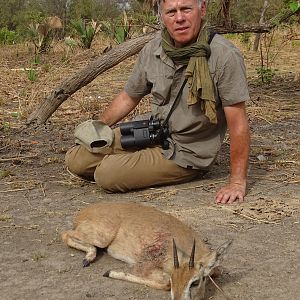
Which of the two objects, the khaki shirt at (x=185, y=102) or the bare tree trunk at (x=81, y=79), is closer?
the khaki shirt at (x=185, y=102)

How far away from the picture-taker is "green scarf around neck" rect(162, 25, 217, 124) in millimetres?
4805

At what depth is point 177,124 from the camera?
5137 mm

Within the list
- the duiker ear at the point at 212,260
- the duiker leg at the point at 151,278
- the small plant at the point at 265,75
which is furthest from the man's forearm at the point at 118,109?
the small plant at the point at 265,75

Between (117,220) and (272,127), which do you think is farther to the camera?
(272,127)

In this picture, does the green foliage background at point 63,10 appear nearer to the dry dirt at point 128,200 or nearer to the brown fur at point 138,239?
the dry dirt at point 128,200

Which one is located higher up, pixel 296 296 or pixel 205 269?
pixel 205 269

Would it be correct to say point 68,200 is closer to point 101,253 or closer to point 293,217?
point 101,253

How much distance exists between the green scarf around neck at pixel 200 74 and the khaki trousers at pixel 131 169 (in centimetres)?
59

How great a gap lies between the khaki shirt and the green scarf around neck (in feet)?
0.31

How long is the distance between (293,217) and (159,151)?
1.32 metres

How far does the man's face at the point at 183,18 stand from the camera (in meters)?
4.84

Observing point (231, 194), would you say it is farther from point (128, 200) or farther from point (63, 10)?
point (63, 10)

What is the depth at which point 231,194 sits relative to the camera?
4.80m

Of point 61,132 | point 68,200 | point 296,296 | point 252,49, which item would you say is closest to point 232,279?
point 296,296
